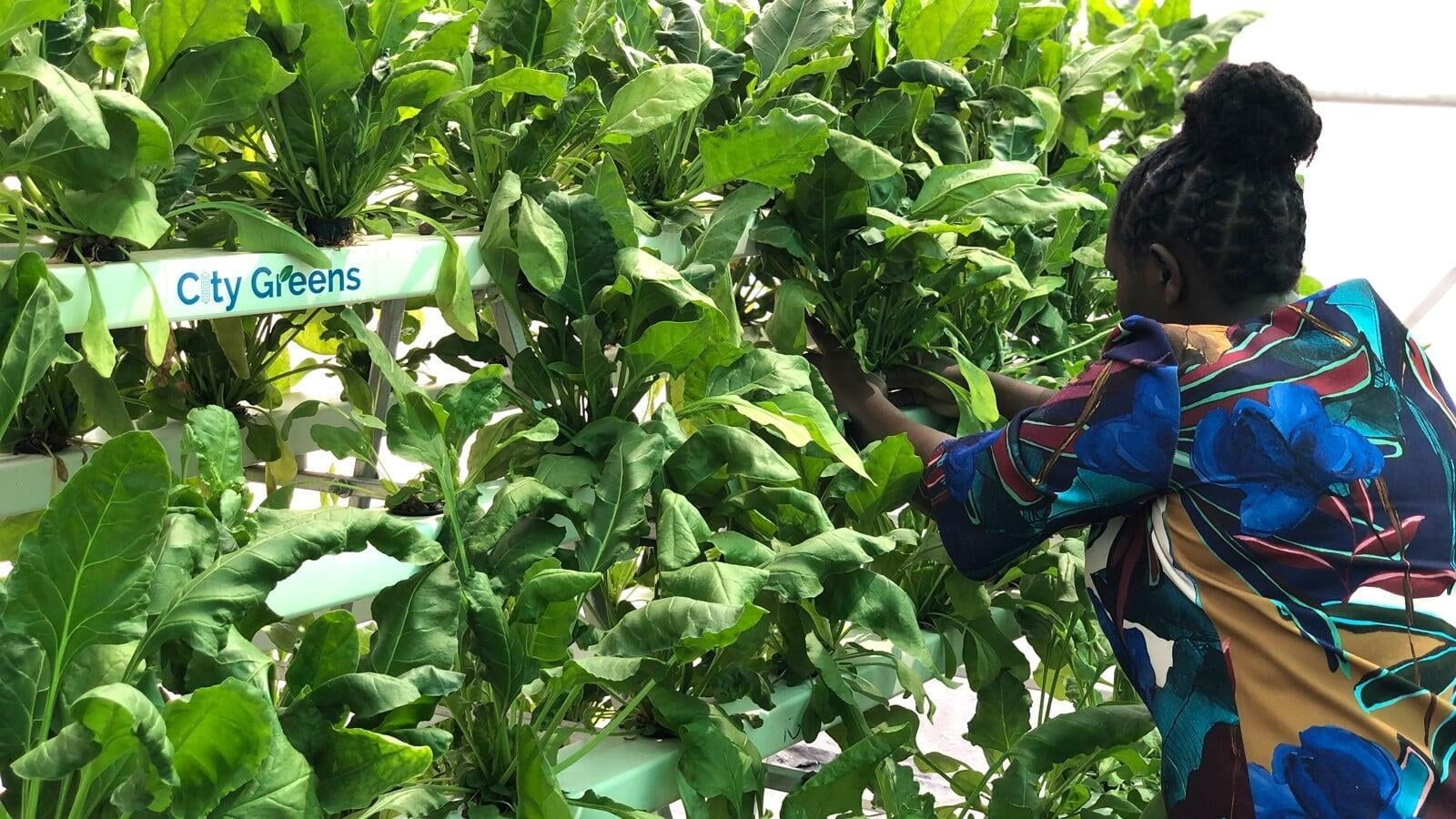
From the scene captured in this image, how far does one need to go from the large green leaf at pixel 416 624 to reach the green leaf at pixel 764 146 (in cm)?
42

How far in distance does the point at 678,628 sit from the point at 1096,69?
1157 millimetres


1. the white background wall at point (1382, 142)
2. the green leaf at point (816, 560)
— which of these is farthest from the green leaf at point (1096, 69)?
the white background wall at point (1382, 142)

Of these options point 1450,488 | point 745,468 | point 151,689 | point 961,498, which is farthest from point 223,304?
point 1450,488

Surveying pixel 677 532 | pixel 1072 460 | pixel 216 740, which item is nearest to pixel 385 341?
pixel 677 532

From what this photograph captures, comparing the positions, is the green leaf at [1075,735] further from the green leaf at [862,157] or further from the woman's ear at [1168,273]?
the green leaf at [862,157]

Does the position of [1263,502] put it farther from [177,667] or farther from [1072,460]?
[177,667]

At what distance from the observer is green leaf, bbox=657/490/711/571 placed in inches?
37.5

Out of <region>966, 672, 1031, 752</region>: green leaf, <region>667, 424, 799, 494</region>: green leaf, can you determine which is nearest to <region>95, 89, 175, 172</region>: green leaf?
<region>667, 424, 799, 494</region>: green leaf

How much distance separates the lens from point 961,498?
4.00 ft

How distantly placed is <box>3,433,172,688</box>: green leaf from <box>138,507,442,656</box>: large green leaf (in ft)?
0.07

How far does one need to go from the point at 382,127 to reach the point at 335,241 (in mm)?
84

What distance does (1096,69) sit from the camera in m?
1.77

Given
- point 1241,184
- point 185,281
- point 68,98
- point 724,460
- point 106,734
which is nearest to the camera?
point 106,734

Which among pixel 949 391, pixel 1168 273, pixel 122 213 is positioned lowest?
pixel 949 391
